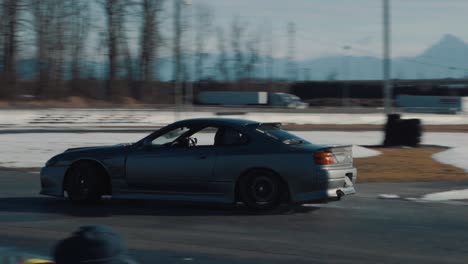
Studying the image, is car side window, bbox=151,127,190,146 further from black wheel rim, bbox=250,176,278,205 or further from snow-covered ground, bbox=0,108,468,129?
snow-covered ground, bbox=0,108,468,129

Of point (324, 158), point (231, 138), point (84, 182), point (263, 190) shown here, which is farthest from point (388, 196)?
point (84, 182)

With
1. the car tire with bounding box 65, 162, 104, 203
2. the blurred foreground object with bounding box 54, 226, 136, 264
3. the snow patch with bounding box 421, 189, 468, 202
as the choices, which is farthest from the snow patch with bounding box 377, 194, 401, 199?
the blurred foreground object with bounding box 54, 226, 136, 264

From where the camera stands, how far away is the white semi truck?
9388 centimetres

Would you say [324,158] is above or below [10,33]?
below

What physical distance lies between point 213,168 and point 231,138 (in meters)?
0.55

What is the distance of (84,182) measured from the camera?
12.5m

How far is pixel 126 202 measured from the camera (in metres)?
13.0

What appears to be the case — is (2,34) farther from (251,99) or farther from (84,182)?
(84,182)

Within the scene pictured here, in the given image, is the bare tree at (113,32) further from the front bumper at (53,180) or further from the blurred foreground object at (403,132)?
the front bumper at (53,180)

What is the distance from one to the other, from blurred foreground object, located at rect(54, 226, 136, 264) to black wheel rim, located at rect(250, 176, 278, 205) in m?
7.89

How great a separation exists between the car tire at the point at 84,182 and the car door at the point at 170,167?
0.52m

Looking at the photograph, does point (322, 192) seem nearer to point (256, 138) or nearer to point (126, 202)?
point (256, 138)

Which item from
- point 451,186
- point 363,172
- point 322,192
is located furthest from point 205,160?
point 363,172

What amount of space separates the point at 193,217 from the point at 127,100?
79.1m
